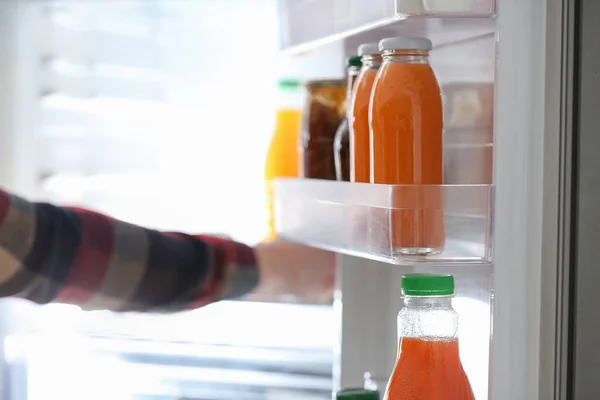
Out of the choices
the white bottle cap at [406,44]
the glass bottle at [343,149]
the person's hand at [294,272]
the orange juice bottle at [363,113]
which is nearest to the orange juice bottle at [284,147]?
the person's hand at [294,272]

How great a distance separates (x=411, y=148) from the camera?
0.78 meters

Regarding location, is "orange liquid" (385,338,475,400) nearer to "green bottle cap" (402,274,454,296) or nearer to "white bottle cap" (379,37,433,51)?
"green bottle cap" (402,274,454,296)

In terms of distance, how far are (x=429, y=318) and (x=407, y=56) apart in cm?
24

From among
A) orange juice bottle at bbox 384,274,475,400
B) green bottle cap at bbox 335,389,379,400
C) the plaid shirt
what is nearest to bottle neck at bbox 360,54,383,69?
orange juice bottle at bbox 384,274,475,400

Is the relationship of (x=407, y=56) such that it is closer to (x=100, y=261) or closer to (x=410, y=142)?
(x=410, y=142)

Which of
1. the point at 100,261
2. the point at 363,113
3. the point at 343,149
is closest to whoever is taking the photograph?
the point at 363,113

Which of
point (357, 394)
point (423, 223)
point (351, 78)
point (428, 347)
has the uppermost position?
point (351, 78)

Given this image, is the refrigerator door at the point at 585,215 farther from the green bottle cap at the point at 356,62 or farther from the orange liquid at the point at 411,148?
the green bottle cap at the point at 356,62

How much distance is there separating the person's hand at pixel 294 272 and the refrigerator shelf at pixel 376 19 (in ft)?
1.21

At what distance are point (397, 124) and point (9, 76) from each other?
1.12 m

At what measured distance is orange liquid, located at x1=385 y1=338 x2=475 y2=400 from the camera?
0.76 m

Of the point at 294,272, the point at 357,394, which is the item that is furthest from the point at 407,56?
the point at 294,272

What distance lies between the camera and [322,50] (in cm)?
115

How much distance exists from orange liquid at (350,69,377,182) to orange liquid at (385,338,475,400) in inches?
7.3
